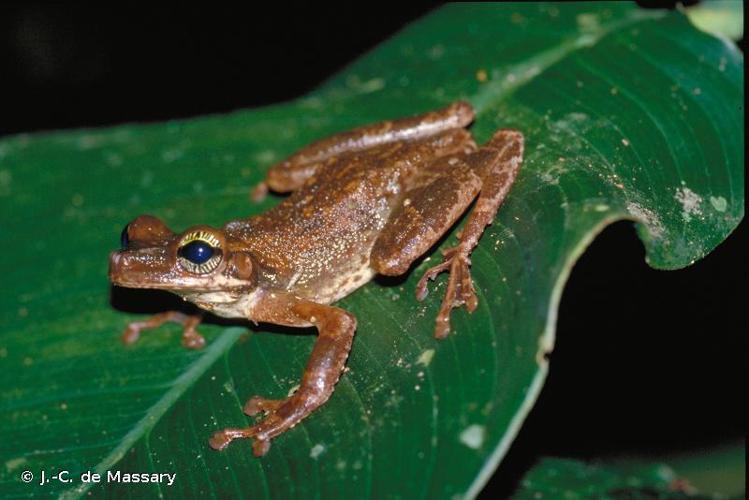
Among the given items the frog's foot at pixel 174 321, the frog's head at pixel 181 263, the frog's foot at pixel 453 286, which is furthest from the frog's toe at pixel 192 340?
the frog's foot at pixel 453 286

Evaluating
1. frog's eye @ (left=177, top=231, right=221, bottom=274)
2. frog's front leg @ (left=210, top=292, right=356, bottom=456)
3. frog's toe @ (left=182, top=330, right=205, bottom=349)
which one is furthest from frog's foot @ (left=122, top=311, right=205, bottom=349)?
frog's front leg @ (left=210, top=292, right=356, bottom=456)

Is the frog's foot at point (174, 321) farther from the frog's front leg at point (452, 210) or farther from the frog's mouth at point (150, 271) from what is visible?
the frog's front leg at point (452, 210)

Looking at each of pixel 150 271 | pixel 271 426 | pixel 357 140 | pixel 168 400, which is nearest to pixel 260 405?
pixel 271 426

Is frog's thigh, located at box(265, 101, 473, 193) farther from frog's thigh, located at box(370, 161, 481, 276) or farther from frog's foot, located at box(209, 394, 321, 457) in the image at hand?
frog's foot, located at box(209, 394, 321, 457)

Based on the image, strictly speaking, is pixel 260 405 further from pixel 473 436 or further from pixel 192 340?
pixel 473 436

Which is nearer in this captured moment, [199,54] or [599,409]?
[599,409]

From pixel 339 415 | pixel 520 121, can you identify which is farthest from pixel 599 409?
pixel 339 415

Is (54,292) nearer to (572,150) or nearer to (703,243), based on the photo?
(572,150)
